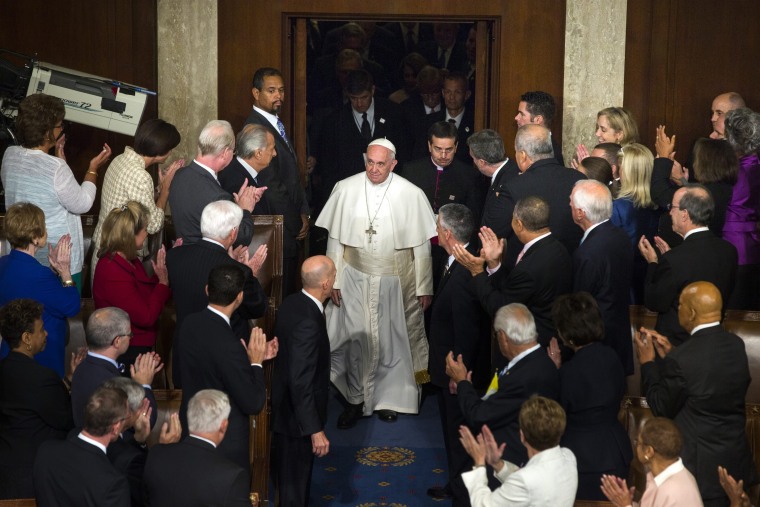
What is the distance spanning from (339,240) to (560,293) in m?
2.16

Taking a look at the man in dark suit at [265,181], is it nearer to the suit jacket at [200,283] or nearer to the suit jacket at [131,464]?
the suit jacket at [200,283]

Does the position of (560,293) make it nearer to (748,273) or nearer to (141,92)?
(748,273)

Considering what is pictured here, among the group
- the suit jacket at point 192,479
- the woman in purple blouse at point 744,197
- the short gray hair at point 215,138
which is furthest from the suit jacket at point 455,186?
the suit jacket at point 192,479

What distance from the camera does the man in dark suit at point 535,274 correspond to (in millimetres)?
5812

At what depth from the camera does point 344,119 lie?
9.41 metres

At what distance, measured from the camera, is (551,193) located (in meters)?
6.47

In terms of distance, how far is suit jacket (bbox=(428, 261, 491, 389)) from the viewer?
6.39 m

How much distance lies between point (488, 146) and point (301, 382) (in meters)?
2.25

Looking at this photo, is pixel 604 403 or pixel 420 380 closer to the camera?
pixel 604 403

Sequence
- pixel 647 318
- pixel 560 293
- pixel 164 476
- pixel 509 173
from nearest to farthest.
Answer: pixel 164 476
pixel 560 293
pixel 647 318
pixel 509 173

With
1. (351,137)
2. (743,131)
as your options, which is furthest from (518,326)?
(351,137)

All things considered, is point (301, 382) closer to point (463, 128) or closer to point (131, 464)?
point (131, 464)

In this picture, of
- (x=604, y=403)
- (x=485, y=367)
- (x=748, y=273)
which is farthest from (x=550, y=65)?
(x=604, y=403)

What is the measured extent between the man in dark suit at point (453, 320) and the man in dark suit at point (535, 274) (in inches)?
15.4
